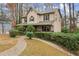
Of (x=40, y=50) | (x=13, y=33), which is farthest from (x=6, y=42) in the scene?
(x=40, y=50)

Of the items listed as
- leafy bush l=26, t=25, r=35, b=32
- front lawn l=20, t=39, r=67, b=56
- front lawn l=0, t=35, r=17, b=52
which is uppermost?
leafy bush l=26, t=25, r=35, b=32

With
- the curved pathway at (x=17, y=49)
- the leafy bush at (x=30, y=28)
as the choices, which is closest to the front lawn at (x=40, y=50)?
the curved pathway at (x=17, y=49)

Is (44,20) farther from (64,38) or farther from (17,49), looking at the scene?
(17,49)

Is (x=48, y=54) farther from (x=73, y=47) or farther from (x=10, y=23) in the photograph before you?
(x=10, y=23)

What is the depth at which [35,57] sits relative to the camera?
314cm

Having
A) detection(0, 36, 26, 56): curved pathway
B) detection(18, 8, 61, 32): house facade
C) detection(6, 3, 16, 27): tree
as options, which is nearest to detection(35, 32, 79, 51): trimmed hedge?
detection(18, 8, 61, 32): house facade

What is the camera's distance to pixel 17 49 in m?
3.17

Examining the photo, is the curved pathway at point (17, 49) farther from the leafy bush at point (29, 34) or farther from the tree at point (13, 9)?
the tree at point (13, 9)

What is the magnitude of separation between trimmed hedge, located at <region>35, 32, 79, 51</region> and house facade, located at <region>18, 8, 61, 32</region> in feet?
0.17

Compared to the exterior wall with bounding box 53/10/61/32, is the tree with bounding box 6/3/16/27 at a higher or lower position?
higher

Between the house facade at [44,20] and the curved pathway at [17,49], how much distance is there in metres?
0.18

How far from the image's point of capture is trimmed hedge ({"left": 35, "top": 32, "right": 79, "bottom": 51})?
10.3 feet

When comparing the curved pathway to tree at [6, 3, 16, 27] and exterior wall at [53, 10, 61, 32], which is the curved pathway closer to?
tree at [6, 3, 16, 27]

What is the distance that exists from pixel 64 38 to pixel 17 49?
0.48 m
